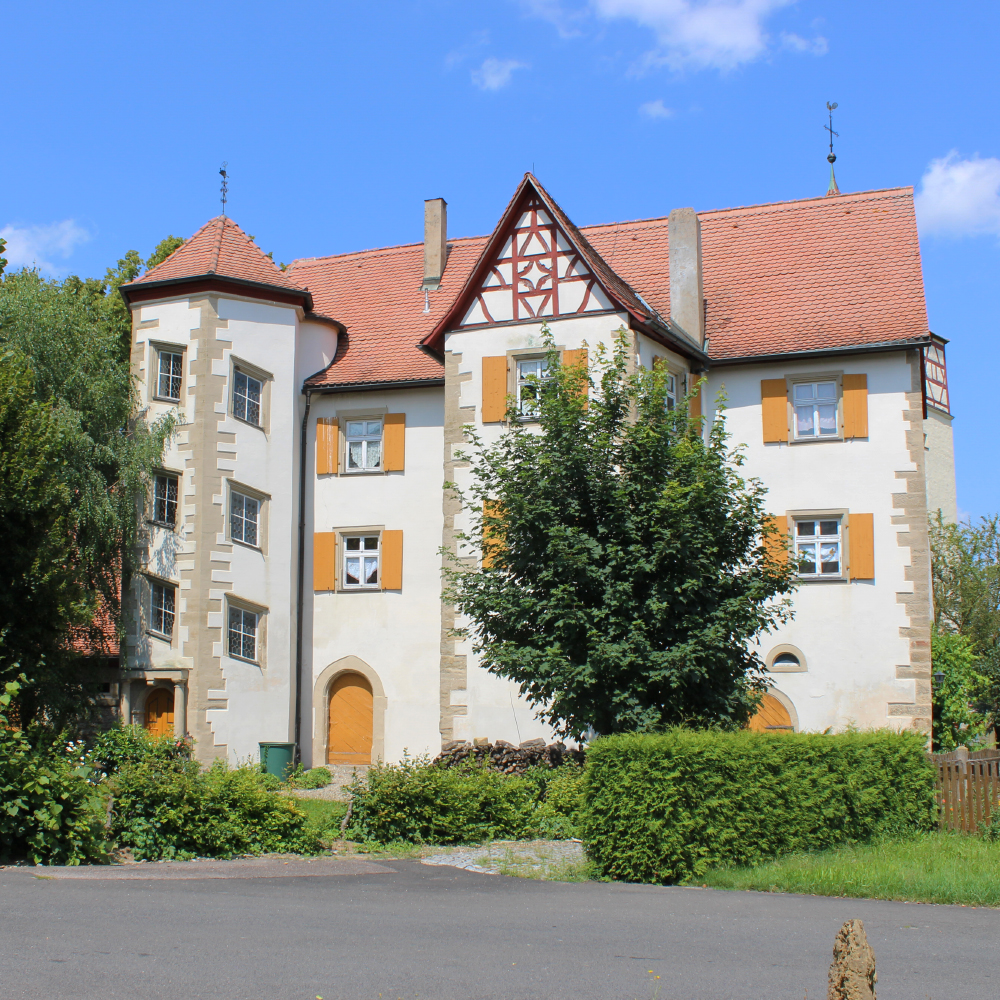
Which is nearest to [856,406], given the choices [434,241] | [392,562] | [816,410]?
[816,410]

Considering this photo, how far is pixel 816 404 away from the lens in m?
21.0

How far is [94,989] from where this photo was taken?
6086mm

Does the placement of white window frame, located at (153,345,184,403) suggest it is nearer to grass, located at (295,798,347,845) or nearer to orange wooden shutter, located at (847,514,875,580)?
grass, located at (295,798,347,845)

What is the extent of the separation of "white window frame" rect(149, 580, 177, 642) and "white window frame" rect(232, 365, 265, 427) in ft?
10.8

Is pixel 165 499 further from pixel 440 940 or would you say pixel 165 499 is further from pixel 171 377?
pixel 440 940

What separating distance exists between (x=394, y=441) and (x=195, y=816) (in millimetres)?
11646

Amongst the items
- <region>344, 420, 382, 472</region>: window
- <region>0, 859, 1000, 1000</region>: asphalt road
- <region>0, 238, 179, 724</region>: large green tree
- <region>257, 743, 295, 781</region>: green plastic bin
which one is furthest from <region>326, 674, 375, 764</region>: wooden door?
<region>0, 859, 1000, 1000</region>: asphalt road

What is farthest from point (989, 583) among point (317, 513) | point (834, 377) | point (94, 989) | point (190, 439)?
point (94, 989)

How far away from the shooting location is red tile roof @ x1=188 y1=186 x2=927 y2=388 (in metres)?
21.5

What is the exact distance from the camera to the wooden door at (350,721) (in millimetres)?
22016

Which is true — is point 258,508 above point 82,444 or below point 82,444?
below

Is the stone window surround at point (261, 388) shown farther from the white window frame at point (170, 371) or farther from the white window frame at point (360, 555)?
the white window frame at point (360, 555)

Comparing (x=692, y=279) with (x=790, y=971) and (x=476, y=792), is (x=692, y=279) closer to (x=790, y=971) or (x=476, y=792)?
(x=476, y=792)

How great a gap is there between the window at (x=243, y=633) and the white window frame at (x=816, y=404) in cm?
1013
